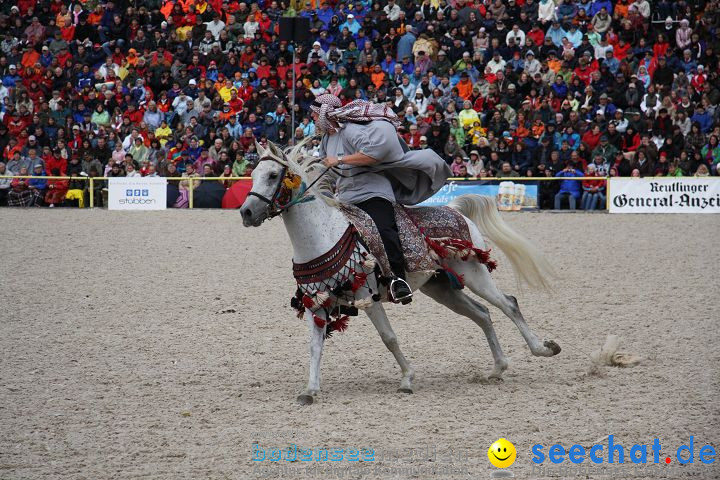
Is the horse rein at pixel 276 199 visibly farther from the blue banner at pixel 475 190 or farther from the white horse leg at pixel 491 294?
the blue banner at pixel 475 190

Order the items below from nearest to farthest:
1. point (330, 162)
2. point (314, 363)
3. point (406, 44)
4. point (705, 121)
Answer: point (314, 363) → point (330, 162) → point (705, 121) → point (406, 44)

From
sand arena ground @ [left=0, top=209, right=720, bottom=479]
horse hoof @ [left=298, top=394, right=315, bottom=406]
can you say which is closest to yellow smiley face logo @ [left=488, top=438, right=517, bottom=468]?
sand arena ground @ [left=0, top=209, right=720, bottom=479]

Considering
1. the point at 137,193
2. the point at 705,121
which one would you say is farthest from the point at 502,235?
the point at 137,193

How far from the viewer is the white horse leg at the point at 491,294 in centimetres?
693

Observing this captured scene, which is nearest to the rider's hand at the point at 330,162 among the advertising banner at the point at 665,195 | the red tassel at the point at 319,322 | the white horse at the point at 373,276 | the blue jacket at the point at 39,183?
the white horse at the point at 373,276

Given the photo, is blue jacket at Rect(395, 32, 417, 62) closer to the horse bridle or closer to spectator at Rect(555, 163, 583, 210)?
spectator at Rect(555, 163, 583, 210)

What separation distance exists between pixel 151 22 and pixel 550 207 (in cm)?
1320

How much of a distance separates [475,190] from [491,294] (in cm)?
1237

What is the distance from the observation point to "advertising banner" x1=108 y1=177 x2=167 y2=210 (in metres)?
21.0

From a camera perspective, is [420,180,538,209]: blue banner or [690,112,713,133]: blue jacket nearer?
[420,180,538,209]: blue banner

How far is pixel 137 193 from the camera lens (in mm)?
21047

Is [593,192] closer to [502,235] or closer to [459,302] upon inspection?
[502,235]

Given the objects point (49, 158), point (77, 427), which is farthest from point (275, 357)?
point (49, 158)

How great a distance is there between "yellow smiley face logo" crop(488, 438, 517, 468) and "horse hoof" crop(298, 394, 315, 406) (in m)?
1.47
